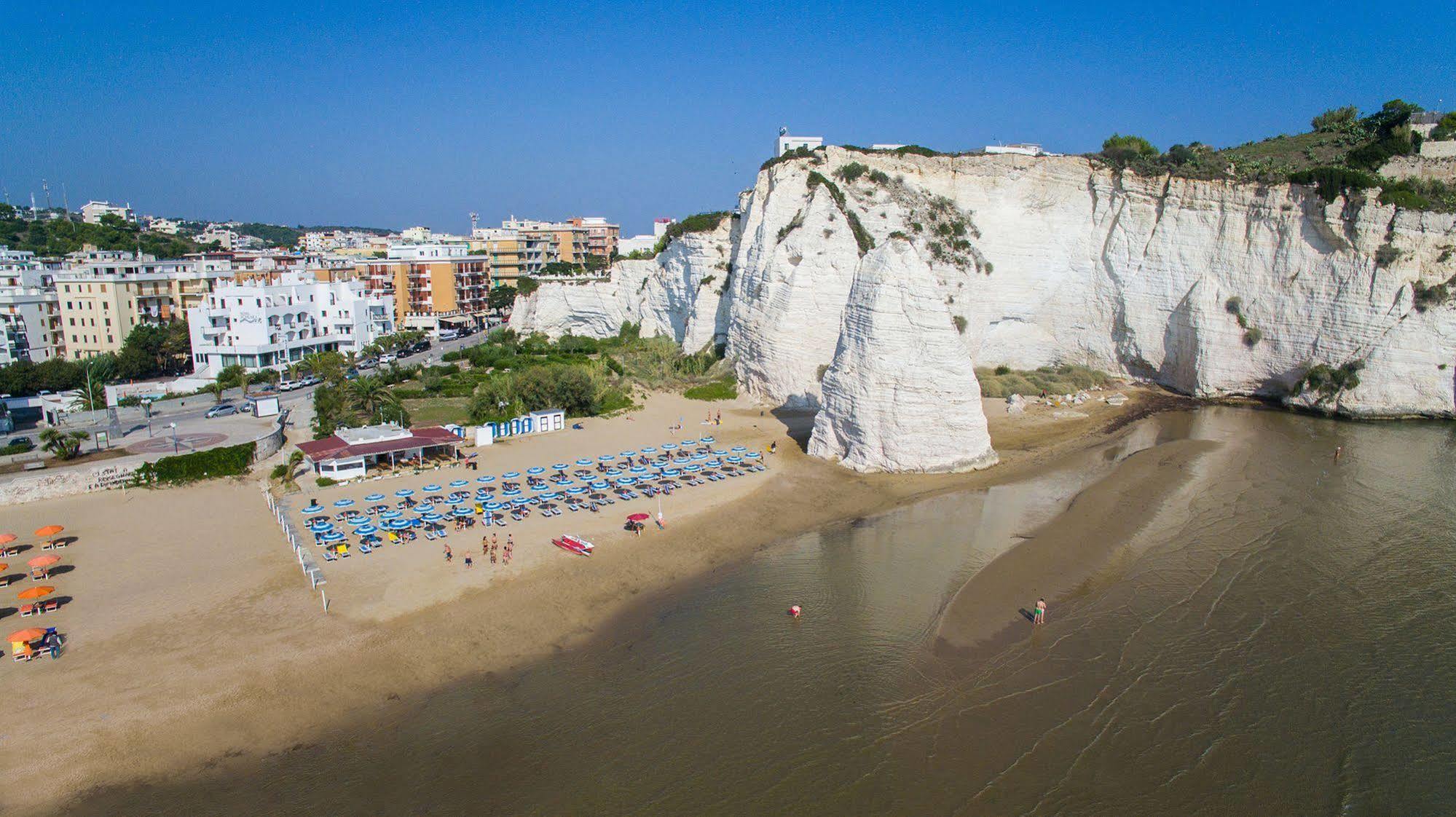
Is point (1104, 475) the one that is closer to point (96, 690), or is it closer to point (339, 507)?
point (339, 507)

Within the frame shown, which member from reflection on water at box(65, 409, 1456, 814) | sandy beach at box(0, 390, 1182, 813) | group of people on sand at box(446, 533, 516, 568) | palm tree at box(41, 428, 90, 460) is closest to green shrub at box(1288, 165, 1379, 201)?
sandy beach at box(0, 390, 1182, 813)

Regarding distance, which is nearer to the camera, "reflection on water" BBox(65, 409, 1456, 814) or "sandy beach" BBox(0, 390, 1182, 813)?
"reflection on water" BBox(65, 409, 1456, 814)

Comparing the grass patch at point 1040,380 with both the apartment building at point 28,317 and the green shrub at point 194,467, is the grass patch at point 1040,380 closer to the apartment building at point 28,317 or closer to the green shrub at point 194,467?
the green shrub at point 194,467

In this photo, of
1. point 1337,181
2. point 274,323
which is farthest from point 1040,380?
point 274,323

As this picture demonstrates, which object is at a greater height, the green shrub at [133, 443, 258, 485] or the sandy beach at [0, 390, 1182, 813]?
the green shrub at [133, 443, 258, 485]

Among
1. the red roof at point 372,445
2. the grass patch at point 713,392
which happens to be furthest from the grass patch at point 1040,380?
the red roof at point 372,445

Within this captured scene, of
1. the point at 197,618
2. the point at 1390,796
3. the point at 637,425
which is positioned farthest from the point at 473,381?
the point at 1390,796

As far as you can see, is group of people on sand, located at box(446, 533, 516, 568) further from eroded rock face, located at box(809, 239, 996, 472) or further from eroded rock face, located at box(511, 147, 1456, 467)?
eroded rock face, located at box(511, 147, 1456, 467)
